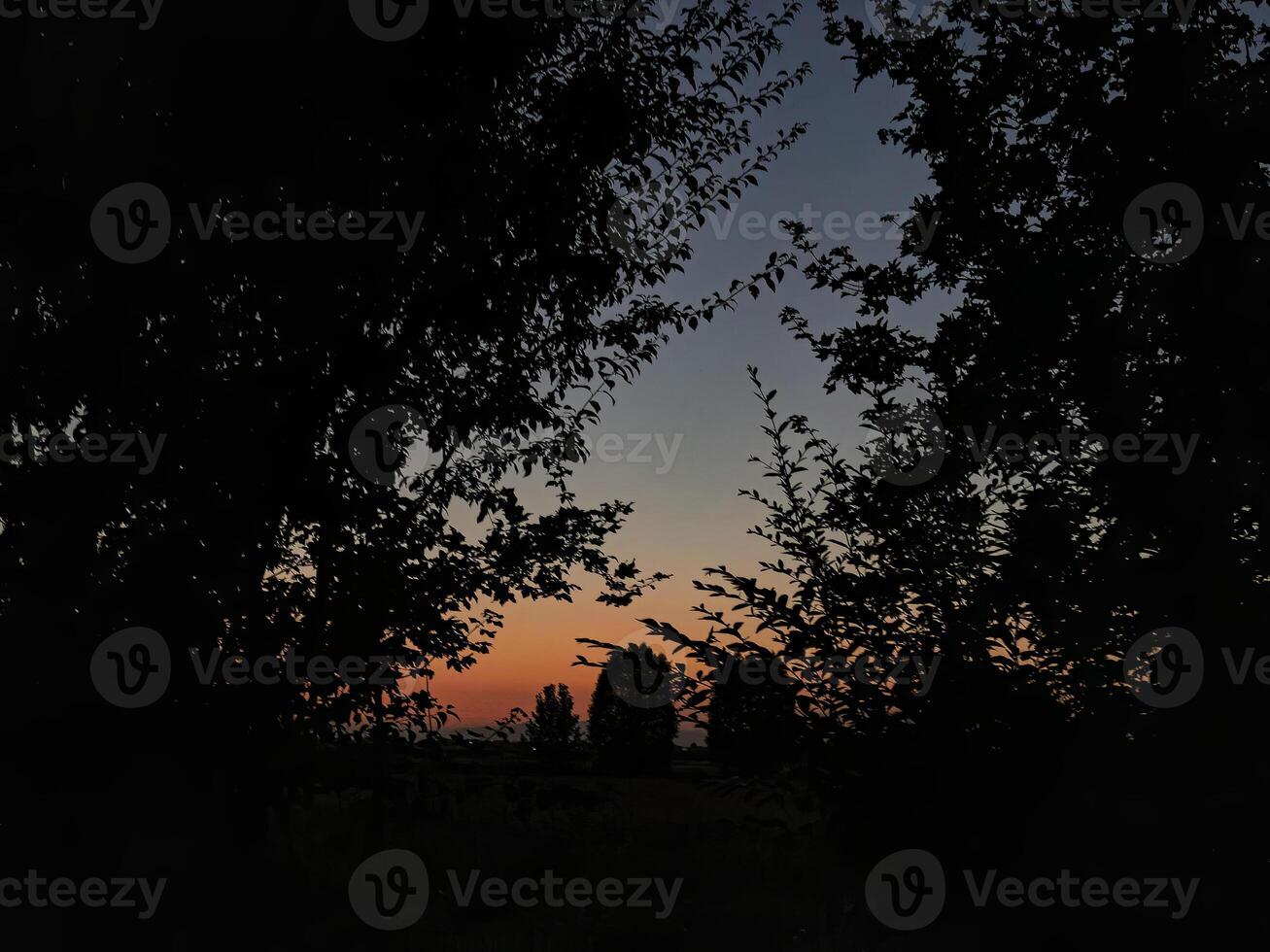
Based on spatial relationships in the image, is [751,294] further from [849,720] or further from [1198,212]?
[849,720]

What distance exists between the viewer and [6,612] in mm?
5391

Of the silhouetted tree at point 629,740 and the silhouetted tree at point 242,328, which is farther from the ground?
the silhouetted tree at point 242,328

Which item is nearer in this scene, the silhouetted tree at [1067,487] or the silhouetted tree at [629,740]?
the silhouetted tree at [1067,487]

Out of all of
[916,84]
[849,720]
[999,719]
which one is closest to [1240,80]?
[916,84]

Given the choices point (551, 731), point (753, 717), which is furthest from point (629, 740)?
point (753, 717)

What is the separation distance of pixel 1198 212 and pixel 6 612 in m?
6.94

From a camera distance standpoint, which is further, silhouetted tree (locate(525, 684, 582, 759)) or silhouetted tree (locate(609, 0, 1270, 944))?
silhouetted tree (locate(525, 684, 582, 759))

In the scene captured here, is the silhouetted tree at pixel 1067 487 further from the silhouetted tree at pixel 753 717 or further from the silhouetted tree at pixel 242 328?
the silhouetted tree at pixel 242 328

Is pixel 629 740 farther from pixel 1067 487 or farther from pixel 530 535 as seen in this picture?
pixel 1067 487

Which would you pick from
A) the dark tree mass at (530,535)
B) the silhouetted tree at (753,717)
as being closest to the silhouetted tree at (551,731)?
the dark tree mass at (530,535)

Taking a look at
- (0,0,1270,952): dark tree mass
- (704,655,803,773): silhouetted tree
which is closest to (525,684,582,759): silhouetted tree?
(0,0,1270,952): dark tree mass

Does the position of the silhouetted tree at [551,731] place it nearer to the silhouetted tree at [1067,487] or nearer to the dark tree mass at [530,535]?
the dark tree mass at [530,535]

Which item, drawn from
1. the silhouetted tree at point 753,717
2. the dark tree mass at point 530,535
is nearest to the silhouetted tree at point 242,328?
the dark tree mass at point 530,535

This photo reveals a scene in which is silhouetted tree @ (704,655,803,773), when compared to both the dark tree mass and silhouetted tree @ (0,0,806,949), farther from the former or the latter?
silhouetted tree @ (0,0,806,949)
